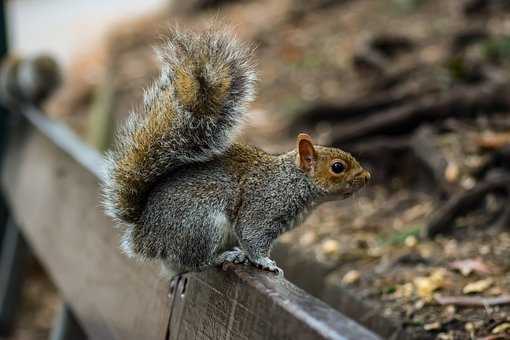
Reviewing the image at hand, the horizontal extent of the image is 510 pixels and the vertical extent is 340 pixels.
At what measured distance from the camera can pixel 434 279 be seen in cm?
352

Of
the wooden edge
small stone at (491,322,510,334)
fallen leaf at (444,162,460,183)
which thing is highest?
fallen leaf at (444,162,460,183)

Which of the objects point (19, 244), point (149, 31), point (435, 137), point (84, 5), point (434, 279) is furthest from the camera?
point (84, 5)

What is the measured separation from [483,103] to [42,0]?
9989mm

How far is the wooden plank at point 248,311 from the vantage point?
1.77 m

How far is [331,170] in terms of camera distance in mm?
2832

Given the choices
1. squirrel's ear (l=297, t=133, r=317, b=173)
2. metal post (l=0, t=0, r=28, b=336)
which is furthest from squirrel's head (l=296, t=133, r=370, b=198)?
metal post (l=0, t=0, r=28, b=336)

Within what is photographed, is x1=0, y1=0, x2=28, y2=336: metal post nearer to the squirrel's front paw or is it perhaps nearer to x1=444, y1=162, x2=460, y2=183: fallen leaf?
x1=444, y1=162, x2=460, y2=183: fallen leaf

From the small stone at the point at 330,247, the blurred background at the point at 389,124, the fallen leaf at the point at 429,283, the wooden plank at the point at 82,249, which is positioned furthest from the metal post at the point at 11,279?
the fallen leaf at the point at 429,283

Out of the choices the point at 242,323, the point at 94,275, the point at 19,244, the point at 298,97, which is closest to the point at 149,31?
the point at 298,97

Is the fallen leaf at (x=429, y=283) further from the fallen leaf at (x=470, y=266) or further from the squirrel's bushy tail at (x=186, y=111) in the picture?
the squirrel's bushy tail at (x=186, y=111)

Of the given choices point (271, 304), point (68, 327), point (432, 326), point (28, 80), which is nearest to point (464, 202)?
point (432, 326)

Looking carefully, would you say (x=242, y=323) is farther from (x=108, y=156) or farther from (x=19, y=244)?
(x=19, y=244)

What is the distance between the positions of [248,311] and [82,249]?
1.88 m

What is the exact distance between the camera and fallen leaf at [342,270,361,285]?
3.72 m
